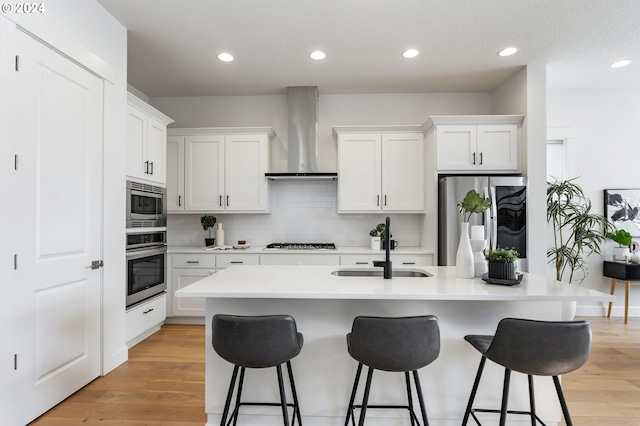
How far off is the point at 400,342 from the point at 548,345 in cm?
64

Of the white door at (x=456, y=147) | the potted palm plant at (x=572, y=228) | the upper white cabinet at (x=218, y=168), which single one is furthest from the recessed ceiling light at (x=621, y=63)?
the upper white cabinet at (x=218, y=168)

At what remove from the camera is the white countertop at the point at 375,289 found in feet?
→ 5.72

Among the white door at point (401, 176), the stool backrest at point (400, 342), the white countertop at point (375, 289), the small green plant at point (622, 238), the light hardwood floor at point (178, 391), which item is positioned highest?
the white door at point (401, 176)

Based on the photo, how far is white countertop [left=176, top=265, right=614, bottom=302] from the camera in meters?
1.74

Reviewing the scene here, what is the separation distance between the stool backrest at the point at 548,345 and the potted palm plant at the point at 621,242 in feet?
12.1

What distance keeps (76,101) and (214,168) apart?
1.99m

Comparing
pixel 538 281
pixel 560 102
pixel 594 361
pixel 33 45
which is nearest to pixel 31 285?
pixel 33 45

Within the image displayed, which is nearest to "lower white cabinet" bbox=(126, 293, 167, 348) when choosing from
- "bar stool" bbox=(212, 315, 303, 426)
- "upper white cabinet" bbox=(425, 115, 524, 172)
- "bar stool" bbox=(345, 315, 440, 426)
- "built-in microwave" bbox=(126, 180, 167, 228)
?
"built-in microwave" bbox=(126, 180, 167, 228)

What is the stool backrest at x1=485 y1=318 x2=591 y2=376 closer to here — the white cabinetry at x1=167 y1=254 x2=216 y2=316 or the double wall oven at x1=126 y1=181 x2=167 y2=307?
the double wall oven at x1=126 y1=181 x2=167 y2=307

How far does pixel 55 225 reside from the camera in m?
2.26

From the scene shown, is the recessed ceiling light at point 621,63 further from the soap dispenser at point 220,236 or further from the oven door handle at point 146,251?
the oven door handle at point 146,251

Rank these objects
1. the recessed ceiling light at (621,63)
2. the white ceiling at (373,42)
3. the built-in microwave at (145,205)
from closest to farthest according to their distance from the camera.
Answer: the white ceiling at (373,42) < the built-in microwave at (145,205) < the recessed ceiling light at (621,63)

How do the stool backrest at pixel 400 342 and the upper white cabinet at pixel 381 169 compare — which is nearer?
the stool backrest at pixel 400 342

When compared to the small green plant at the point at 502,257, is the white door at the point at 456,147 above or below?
above
